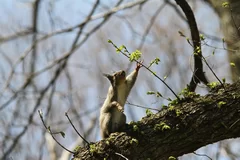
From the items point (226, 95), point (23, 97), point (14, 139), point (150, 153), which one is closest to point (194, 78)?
point (226, 95)

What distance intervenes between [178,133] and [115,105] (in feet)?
1.83

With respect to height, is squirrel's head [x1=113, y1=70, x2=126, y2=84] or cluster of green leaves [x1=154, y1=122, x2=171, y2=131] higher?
squirrel's head [x1=113, y1=70, x2=126, y2=84]

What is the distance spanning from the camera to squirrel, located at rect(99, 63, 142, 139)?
3.47 m

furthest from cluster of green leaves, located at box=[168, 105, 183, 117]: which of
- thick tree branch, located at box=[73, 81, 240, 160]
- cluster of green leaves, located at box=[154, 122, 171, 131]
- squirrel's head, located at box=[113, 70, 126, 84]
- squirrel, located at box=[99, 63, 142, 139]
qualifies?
squirrel's head, located at box=[113, 70, 126, 84]

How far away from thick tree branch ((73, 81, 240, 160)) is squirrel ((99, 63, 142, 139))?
0.18 meters

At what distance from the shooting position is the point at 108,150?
320 centimetres

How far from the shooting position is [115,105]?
354 centimetres

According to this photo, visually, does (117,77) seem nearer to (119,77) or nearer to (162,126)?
(119,77)

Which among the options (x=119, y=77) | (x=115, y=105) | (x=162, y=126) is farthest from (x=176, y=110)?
(x=119, y=77)

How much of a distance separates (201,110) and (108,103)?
74 centimetres

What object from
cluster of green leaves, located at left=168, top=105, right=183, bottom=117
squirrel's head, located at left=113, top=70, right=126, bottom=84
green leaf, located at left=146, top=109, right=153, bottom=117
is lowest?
cluster of green leaves, located at left=168, top=105, right=183, bottom=117

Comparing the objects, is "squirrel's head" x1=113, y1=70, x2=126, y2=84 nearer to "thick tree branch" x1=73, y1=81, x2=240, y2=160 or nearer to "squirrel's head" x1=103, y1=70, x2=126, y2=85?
"squirrel's head" x1=103, y1=70, x2=126, y2=85

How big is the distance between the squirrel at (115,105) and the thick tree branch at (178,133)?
0.59 feet

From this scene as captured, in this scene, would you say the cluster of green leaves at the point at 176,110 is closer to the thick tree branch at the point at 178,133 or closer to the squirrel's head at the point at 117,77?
the thick tree branch at the point at 178,133
